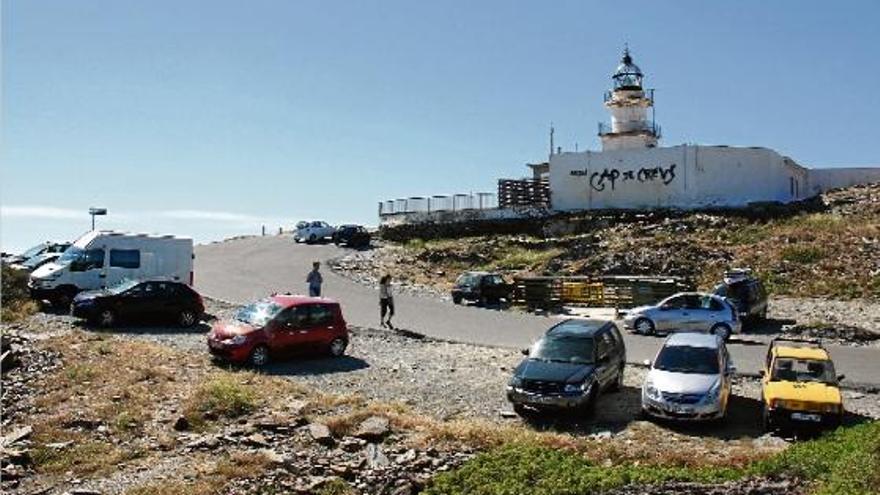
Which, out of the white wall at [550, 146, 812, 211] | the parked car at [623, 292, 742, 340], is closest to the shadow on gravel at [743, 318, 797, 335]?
the parked car at [623, 292, 742, 340]

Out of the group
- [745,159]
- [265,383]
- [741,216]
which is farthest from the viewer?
[745,159]

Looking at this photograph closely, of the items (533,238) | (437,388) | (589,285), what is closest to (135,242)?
(437,388)

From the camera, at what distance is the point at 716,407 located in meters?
15.6

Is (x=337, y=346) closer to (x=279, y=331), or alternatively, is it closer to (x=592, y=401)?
(x=279, y=331)

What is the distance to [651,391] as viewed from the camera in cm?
1608

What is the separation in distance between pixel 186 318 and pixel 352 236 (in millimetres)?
29003

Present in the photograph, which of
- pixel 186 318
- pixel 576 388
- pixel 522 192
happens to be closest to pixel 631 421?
pixel 576 388

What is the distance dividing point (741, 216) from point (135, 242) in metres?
34.9

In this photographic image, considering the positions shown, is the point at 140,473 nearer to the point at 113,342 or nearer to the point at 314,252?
the point at 113,342

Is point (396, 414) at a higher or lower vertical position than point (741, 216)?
lower

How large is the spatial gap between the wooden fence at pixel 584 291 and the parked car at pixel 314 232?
2440cm

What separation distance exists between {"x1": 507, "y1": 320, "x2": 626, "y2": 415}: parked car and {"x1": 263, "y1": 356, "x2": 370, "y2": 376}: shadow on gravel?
5.67m

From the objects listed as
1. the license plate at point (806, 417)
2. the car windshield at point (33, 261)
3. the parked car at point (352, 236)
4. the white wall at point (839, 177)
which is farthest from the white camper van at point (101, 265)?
the white wall at point (839, 177)

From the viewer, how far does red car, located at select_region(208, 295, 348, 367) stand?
814 inches
